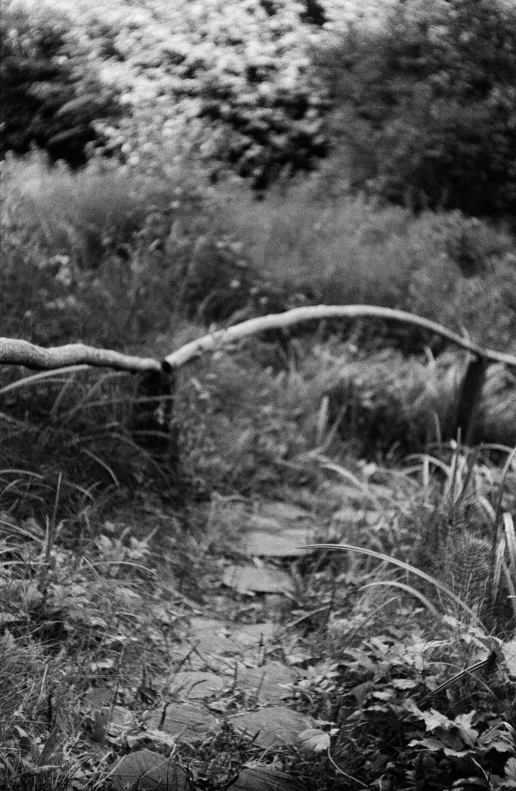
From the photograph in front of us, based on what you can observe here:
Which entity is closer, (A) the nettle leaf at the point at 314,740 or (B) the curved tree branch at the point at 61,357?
(A) the nettle leaf at the point at 314,740

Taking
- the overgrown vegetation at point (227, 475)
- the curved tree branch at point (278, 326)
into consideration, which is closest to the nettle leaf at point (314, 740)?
Result: the overgrown vegetation at point (227, 475)

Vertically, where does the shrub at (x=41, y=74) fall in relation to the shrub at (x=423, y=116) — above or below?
above

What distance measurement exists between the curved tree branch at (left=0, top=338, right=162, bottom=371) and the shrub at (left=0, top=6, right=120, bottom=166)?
1829 millimetres

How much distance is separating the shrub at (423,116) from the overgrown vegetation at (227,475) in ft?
9.34

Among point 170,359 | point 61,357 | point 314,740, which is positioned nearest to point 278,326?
point 170,359

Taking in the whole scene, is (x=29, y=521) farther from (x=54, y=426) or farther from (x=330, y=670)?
(x=330, y=670)

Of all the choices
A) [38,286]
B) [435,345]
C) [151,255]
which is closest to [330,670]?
[38,286]

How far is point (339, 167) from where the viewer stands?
12.2m

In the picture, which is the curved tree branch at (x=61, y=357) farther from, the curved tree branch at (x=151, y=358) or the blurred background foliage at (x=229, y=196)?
the blurred background foliage at (x=229, y=196)

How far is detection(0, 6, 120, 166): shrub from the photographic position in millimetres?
4707

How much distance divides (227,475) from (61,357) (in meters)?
1.54

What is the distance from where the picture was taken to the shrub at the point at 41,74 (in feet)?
15.4

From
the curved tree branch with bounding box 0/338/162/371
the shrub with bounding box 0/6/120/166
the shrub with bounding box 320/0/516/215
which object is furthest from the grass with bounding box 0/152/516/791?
the shrub with bounding box 320/0/516/215

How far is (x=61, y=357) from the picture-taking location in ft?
9.09
